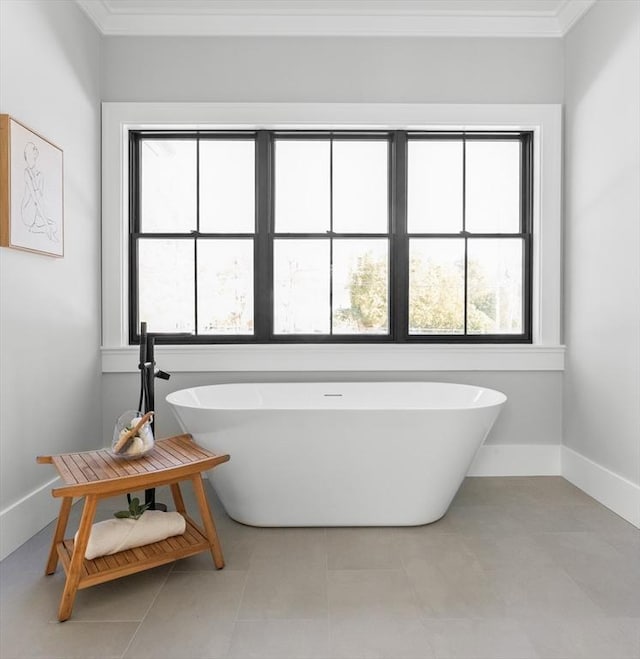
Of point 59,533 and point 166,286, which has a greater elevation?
point 166,286

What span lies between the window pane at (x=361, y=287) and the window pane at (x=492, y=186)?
62cm

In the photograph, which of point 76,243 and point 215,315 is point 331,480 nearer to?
point 215,315

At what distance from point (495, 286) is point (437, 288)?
377 mm

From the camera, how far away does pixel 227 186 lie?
10.7 feet

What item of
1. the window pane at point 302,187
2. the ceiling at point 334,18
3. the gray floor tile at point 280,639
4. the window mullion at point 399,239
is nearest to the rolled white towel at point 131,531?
the gray floor tile at point 280,639

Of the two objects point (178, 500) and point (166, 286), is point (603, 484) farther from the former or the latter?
point (166, 286)

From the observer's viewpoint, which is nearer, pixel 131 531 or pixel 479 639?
pixel 479 639

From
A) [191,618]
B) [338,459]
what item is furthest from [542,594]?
[191,618]

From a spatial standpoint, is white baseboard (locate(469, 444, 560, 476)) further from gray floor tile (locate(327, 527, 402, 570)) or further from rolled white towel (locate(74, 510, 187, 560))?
rolled white towel (locate(74, 510, 187, 560))

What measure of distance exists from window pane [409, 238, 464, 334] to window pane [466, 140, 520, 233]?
234mm

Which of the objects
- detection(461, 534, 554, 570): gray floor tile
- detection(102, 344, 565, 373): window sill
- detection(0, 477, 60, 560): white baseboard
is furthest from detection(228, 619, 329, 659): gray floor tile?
detection(102, 344, 565, 373): window sill

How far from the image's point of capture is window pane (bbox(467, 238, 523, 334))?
329cm

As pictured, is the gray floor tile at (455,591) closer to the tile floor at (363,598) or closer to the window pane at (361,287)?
the tile floor at (363,598)

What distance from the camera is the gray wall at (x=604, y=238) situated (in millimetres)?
2523
